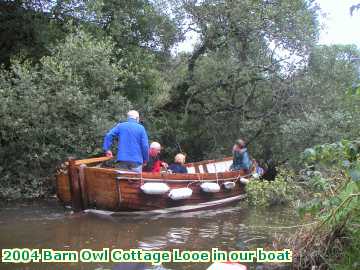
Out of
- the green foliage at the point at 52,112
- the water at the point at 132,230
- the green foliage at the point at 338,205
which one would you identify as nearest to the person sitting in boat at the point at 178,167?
the water at the point at 132,230

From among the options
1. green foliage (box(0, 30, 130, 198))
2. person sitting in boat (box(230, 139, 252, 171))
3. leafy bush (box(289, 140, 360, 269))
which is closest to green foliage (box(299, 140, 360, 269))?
leafy bush (box(289, 140, 360, 269))

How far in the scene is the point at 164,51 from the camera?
623 inches

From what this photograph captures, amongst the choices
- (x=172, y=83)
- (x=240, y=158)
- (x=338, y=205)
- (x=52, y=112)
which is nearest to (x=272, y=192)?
(x=240, y=158)

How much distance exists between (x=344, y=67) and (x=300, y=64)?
133cm

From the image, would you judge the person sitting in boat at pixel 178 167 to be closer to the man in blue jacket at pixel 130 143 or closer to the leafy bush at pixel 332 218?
the man in blue jacket at pixel 130 143

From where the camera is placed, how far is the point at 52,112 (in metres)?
11.0

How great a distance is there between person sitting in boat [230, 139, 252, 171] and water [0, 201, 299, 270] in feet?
7.63

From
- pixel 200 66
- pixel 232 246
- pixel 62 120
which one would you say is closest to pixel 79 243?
pixel 232 246

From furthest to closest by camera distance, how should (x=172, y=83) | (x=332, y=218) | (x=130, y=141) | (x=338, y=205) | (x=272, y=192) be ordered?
(x=172, y=83), (x=272, y=192), (x=130, y=141), (x=332, y=218), (x=338, y=205)

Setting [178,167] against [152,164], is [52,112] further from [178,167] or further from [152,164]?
[178,167]

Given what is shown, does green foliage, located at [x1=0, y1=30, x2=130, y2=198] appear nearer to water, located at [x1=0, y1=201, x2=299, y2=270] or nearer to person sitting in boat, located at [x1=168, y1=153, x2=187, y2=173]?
water, located at [x1=0, y1=201, x2=299, y2=270]

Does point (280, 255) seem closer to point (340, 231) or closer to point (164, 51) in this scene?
point (340, 231)

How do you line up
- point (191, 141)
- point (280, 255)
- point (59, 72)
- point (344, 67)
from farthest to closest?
point (191, 141)
point (344, 67)
point (59, 72)
point (280, 255)

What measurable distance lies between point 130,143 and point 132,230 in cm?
187
